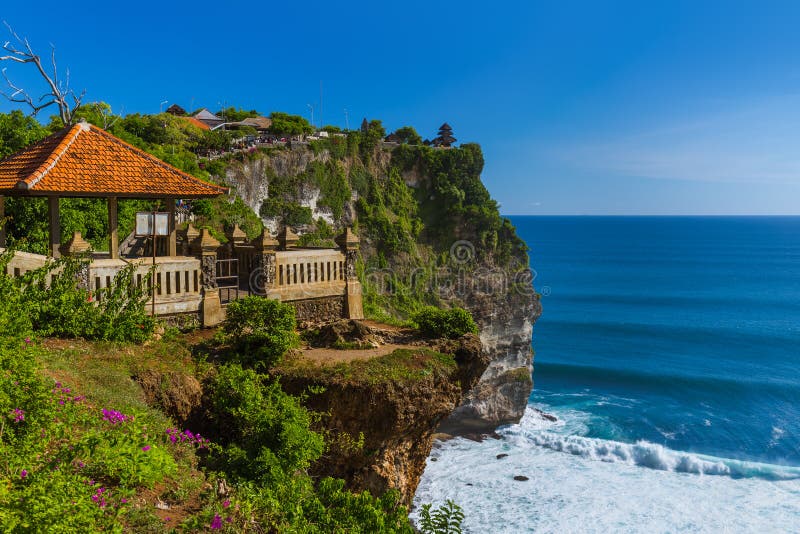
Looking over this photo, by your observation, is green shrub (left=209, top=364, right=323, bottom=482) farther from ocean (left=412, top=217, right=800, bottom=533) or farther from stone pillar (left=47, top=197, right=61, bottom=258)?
ocean (left=412, top=217, right=800, bottom=533)

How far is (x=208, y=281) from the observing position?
52.2 feet

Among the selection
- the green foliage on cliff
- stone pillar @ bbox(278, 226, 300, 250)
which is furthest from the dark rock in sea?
the green foliage on cliff

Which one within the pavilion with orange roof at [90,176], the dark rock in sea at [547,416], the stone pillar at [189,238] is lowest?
the dark rock in sea at [547,416]

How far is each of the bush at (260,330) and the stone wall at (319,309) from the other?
291 cm

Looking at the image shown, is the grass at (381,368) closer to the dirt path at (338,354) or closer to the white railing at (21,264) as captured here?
the dirt path at (338,354)

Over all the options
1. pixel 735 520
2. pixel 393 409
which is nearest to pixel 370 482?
pixel 393 409

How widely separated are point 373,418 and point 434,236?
5043cm

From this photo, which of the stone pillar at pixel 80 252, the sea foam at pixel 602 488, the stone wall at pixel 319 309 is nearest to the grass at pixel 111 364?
the stone pillar at pixel 80 252

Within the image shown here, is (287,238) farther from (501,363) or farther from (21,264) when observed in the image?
(501,363)

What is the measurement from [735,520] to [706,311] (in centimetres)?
6097

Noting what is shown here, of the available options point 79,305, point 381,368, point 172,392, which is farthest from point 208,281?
point 381,368

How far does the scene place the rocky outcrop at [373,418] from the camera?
13.5 meters

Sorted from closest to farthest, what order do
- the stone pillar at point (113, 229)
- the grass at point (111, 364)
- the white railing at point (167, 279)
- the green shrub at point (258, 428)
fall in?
the grass at point (111, 364) < the green shrub at point (258, 428) < the white railing at point (167, 279) < the stone pillar at point (113, 229)

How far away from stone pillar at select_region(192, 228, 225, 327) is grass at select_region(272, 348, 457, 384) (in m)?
2.90
